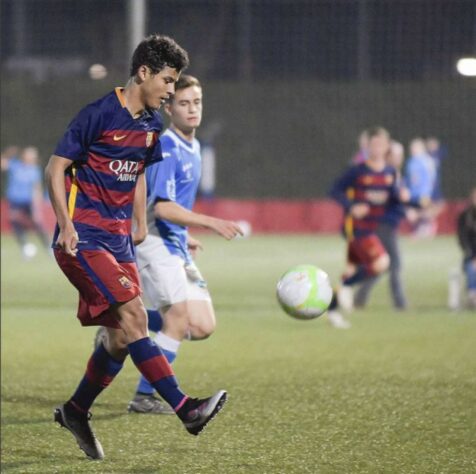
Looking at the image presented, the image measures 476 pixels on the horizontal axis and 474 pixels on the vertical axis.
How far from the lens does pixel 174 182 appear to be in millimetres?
→ 7945

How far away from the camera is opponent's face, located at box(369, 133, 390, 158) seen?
45.4ft

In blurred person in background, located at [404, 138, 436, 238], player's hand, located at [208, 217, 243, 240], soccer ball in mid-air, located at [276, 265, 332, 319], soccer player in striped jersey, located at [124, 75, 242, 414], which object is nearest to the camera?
player's hand, located at [208, 217, 243, 240]

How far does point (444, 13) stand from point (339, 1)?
3186mm

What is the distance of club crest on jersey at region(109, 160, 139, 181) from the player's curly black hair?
49 cm

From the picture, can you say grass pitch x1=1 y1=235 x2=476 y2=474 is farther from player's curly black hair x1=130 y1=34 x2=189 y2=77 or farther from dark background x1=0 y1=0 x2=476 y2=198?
dark background x1=0 y1=0 x2=476 y2=198

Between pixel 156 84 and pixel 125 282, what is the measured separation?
3.34 feet

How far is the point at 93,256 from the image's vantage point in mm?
6320

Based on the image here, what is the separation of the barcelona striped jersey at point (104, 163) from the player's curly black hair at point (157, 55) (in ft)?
0.73

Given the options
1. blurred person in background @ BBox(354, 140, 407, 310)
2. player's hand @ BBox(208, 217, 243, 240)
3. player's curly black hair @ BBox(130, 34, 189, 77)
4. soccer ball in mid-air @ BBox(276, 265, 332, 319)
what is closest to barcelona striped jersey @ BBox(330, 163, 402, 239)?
blurred person in background @ BBox(354, 140, 407, 310)

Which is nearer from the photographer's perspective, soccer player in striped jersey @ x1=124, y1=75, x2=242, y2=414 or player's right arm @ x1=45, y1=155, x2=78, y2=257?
player's right arm @ x1=45, y1=155, x2=78, y2=257

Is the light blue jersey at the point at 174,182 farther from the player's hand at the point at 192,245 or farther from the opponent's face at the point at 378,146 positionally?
the opponent's face at the point at 378,146

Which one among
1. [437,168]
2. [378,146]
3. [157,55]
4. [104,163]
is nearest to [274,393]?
[104,163]

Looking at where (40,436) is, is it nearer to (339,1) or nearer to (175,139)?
(175,139)

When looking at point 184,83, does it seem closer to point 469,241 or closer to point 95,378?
point 95,378
